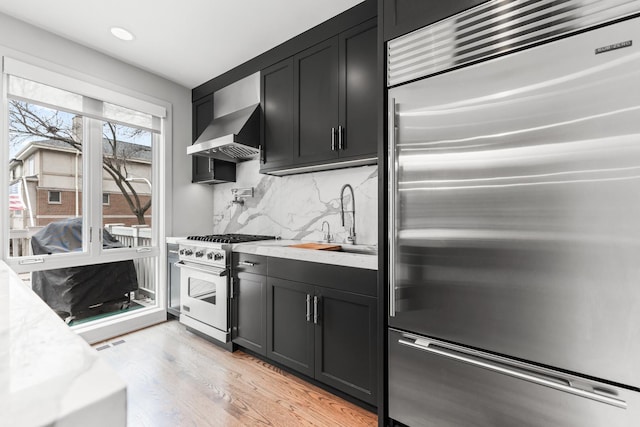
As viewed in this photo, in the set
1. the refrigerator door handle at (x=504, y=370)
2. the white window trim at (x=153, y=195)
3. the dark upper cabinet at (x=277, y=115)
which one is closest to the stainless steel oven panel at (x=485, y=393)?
the refrigerator door handle at (x=504, y=370)

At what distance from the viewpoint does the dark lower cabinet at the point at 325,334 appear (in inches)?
70.5

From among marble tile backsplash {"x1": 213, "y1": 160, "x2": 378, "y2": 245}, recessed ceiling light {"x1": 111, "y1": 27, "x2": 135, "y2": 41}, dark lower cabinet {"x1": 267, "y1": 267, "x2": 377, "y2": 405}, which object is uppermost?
recessed ceiling light {"x1": 111, "y1": 27, "x2": 135, "y2": 41}

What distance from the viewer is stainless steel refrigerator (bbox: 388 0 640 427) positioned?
107 cm

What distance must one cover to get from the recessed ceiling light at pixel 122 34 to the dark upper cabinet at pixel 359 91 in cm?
176

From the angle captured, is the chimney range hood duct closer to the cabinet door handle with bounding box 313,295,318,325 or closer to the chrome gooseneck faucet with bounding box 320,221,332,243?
the chrome gooseneck faucet with bounding box 320,221,332,243

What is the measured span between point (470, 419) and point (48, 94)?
3.65 meters

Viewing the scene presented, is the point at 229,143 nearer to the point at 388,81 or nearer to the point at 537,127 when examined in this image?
the point at 388,81

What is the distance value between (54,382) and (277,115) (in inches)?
101

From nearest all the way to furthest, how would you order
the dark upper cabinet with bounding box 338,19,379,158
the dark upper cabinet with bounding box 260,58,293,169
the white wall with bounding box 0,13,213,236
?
the dark upper cabinet with bounding box 338,19,379,158 → the white wall with bounding box 0,13,213,236 → the dark upper cabinet with bounding box 260,58,293,169

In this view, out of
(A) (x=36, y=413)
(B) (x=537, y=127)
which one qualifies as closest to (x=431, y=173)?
(B) (x=537, y=127)

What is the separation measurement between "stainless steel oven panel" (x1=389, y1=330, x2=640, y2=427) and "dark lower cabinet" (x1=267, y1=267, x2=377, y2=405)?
9.1 inches

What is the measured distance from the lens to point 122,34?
8.32ft

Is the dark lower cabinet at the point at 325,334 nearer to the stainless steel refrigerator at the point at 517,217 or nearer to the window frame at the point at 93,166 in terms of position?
the stainless steel refrigerator at the point at 517,217

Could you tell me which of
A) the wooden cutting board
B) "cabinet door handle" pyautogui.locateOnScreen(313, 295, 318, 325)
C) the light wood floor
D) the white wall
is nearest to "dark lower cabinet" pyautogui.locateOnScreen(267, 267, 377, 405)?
"cabinet door handle" pyautogui.locateOnScreen(313, 295, 318, 325)
